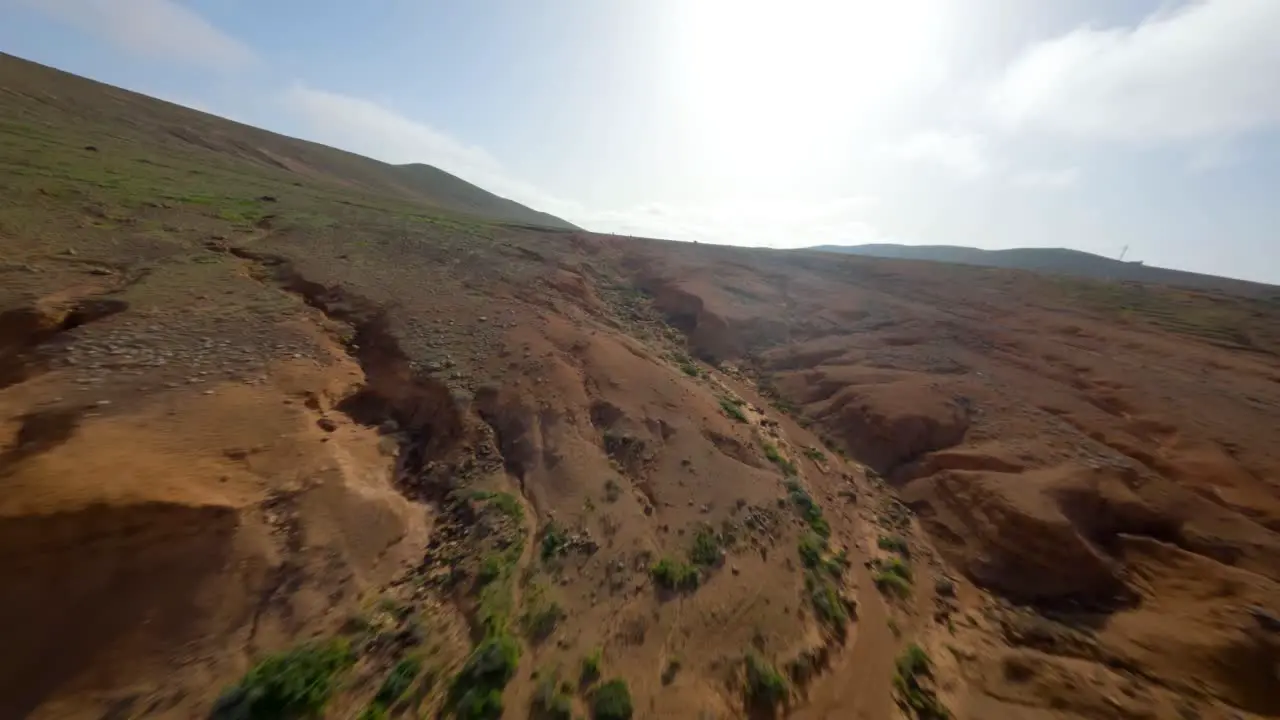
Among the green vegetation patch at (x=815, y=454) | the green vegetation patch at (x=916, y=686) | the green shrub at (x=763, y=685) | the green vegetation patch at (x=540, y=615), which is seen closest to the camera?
the green shrub at (x=763, y=685)

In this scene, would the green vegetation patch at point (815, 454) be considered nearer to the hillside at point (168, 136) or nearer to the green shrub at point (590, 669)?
the green shrub at point (590, 669)

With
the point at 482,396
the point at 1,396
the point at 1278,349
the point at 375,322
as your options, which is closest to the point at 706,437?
the point at 482,396

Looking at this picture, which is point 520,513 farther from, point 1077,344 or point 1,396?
point 1077,344

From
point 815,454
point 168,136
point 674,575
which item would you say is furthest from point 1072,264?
point 168,136

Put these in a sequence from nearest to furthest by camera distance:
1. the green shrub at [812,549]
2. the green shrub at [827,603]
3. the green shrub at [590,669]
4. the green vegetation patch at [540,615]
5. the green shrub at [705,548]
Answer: the green shrub at [590,669] < the green vegetation patch at [540,615] < the green shrub at [827,603] < the green shrub at [705,548] < the green shrub at [812,549]

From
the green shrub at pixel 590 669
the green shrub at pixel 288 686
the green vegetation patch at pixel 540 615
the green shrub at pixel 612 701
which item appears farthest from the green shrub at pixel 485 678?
the green shrub at pixel 288 686

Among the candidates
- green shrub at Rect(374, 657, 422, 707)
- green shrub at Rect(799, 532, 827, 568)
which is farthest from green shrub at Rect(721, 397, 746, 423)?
green shrub at Rect(374, 657, 422, 707)
